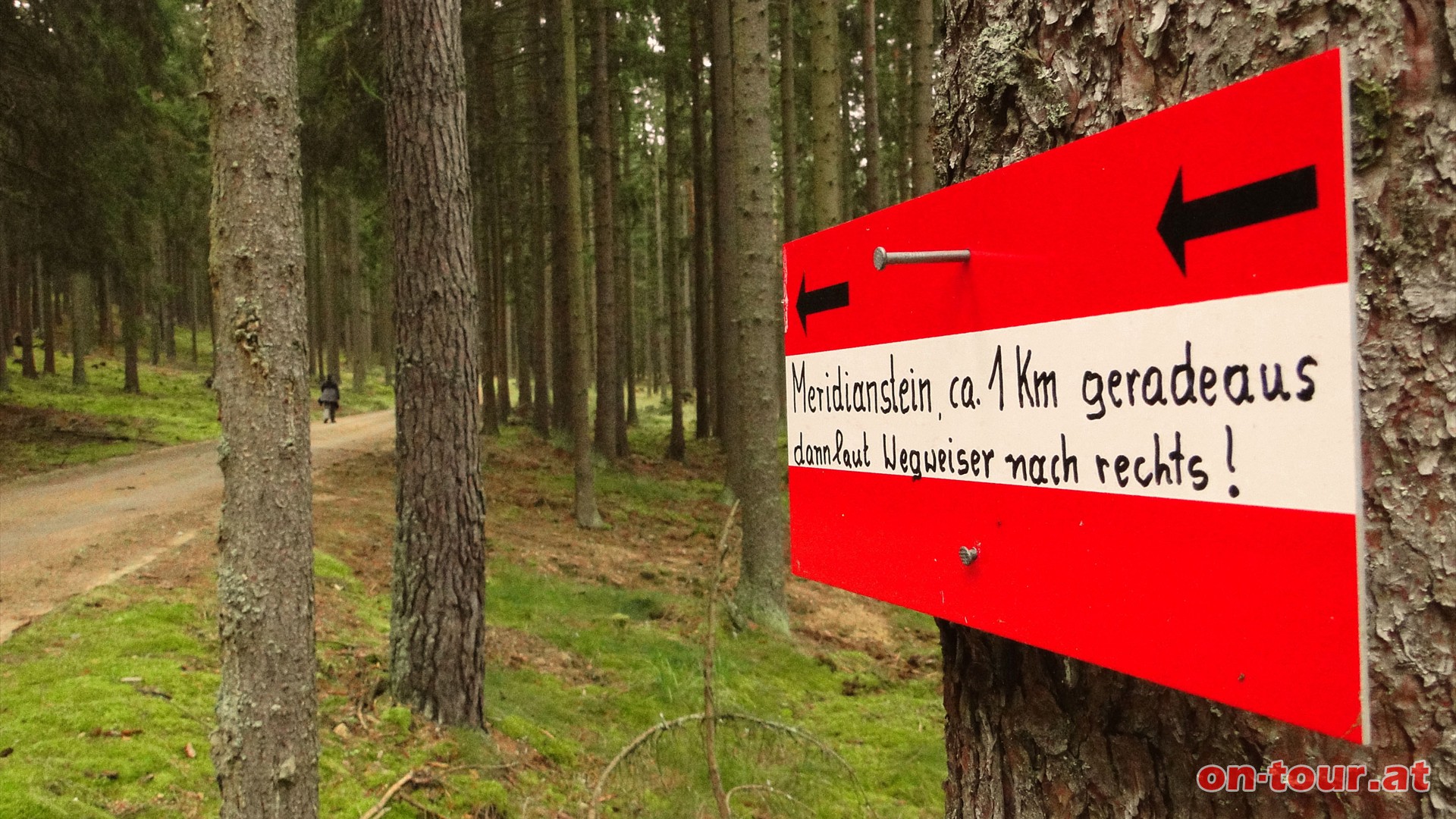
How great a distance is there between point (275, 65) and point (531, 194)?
686 inches

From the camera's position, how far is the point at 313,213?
29016mm

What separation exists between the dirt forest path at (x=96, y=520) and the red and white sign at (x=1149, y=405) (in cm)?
614

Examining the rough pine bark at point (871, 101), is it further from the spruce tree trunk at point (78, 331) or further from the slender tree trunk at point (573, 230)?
the spruce tree trunk at point (78, 331)

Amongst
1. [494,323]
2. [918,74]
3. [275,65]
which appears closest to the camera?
[275,65]

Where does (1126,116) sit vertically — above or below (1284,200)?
above

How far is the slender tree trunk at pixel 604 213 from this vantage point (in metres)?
13.9

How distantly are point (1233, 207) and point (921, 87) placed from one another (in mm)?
10473

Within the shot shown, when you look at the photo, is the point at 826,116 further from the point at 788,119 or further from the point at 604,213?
the point at 604,213

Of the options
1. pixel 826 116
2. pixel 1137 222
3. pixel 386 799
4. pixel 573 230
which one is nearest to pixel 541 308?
pixel 573 230

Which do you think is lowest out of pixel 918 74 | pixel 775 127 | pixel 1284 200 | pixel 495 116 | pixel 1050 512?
pixel 1050 512

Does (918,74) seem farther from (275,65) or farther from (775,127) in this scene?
(775,127)

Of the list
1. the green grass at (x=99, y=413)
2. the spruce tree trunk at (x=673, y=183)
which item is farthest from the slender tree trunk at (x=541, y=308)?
the green grass at (x=99, y=413)

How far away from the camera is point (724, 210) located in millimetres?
15156

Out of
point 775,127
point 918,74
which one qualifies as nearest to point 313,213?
point 775,127
